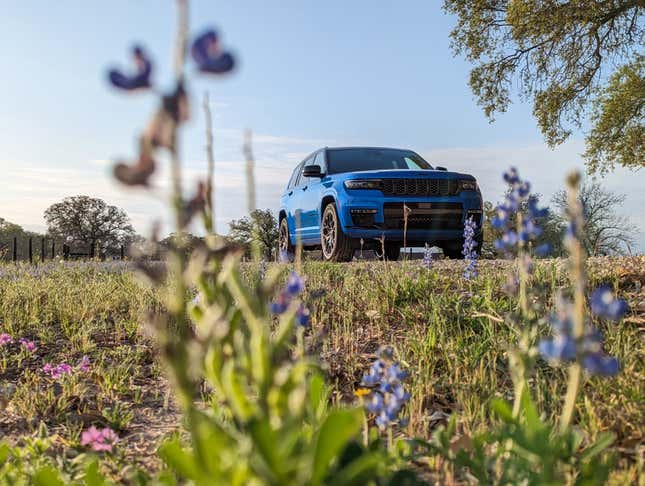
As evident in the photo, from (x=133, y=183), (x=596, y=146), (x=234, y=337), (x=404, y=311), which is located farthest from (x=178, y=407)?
(x=596, y=146)

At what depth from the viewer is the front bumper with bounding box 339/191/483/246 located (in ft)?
31.8

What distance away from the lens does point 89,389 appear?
4102 millimetres

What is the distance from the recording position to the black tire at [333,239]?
10.1 m

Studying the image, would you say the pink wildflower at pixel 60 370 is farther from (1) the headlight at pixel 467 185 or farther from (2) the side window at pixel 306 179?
(2) the side window at pixel 306 179

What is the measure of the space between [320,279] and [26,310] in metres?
3.00

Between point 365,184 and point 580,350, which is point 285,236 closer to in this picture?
point 365,184

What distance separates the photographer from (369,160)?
37.4 ft

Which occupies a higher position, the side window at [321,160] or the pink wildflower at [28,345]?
the side window at [321,160]

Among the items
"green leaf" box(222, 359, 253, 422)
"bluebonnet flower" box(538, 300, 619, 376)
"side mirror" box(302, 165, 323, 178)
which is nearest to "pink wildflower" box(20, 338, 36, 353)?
"green leaf" box(222, 359, 253, 422)

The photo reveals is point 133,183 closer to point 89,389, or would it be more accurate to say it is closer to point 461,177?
point 89,389

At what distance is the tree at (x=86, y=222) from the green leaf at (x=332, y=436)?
54.8 m

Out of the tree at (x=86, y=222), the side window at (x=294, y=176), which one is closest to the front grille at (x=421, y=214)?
the side window at (x=294, y=176)

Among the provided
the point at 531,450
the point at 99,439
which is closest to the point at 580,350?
the point at 531,450

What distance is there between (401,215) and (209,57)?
879 cm
